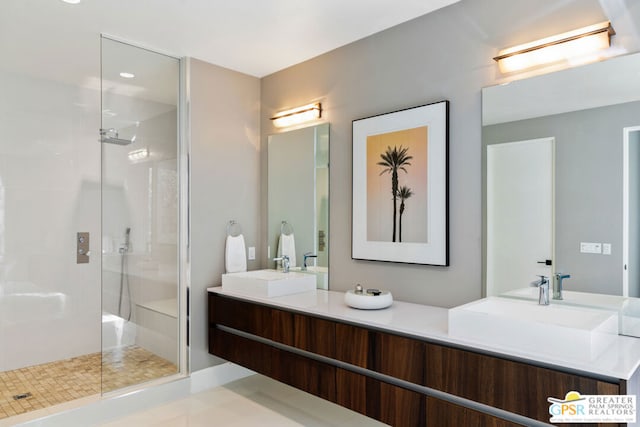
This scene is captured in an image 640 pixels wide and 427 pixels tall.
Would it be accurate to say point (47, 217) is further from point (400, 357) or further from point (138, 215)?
point (400, 357)

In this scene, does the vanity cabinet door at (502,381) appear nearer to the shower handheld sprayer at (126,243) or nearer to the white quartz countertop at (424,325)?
the white quartz countertop at (424,325)

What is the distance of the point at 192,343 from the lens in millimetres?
3324

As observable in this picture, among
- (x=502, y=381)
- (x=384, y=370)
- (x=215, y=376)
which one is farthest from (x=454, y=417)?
(x=215, y=376)

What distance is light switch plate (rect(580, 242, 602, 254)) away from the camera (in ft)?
6.40

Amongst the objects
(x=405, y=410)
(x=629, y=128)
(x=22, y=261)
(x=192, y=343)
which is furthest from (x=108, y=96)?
(x=629, y=128)

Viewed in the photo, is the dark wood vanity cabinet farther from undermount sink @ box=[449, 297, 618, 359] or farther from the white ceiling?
the white ceiling

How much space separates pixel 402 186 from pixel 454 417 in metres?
1.38

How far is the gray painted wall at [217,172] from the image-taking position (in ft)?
11.0

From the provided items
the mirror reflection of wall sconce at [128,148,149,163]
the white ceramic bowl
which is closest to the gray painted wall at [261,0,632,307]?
the white ceramic bowl

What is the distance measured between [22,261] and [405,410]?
3275 mm

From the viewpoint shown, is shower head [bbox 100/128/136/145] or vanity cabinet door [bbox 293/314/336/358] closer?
vanity cabinet door [bbox 293/314/336/358]

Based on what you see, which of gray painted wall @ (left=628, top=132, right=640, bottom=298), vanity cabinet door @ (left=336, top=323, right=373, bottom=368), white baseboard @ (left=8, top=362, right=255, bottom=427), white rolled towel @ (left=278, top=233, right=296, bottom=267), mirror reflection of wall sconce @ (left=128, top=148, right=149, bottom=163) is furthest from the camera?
white rolled towel @ (left=278, top=233, right=296, bottom=267)

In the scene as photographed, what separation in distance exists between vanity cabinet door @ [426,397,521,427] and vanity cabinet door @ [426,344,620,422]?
0.20 feet

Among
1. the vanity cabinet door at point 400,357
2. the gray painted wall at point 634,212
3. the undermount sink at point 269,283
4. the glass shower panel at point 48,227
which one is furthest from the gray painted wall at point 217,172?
the gray painted wall at point 634,212
